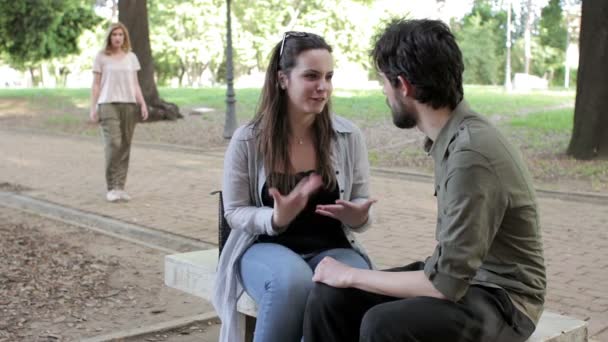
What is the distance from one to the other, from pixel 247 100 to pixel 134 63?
15.2m

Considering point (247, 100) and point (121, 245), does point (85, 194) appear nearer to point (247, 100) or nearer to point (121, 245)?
point (121, 245)

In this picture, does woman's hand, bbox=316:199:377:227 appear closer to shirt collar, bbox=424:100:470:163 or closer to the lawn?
shirt collar, bbox=424:100:470:163

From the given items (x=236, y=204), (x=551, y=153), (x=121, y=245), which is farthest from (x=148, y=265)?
(x=551, y=153)

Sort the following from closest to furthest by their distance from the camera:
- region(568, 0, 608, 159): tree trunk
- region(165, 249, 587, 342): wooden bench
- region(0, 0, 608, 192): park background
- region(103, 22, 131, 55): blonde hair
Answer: region(165, 249, 587, 342): wooden bench < region(103, 22, 131, 55): blonde hair < region(568, 0, 608, 159): tree trunk < region(0, 0, 608, 192): park background

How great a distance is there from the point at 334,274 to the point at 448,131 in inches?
26.0

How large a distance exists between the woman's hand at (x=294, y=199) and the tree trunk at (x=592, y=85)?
929cm

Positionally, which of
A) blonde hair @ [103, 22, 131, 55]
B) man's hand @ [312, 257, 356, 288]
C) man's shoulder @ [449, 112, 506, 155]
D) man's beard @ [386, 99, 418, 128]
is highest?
blonde hair @ [103, 22, 131, 55]

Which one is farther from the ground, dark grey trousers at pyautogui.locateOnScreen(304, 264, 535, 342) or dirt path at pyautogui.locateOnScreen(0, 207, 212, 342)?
dark grey trousers at pyautogui.locateOnScreen(304, 264, 535, 342)

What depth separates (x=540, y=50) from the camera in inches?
2493

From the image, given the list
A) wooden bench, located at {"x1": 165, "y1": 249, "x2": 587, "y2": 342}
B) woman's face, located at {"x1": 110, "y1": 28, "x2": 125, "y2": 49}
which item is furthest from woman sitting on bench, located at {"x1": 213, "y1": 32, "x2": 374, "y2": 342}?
woman's face, located at {"x1": 110, "y1": 28, "x2": 125, "y2": 49}

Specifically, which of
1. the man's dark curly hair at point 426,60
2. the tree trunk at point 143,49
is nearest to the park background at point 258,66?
the tree trunk at point 143,49

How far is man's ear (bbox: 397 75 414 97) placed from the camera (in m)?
2.52

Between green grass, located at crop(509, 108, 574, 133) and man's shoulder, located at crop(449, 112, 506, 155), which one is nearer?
man's shoulder, located at crop(449, 112, 506, 155)

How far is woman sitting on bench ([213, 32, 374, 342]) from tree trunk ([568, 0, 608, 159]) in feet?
28.5
